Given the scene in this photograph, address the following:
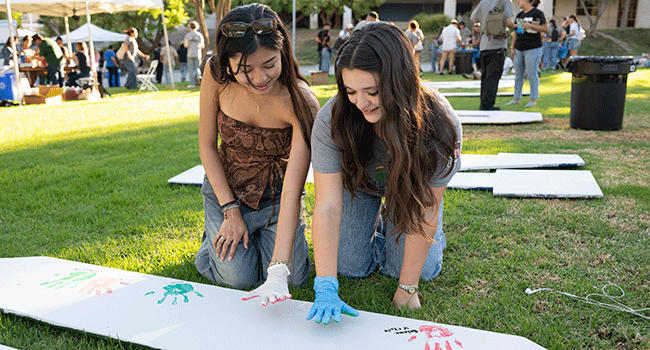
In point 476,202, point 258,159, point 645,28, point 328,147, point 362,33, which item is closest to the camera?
point 362,33

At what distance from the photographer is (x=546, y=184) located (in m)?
3.44

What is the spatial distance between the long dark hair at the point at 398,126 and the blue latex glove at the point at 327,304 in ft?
1.12

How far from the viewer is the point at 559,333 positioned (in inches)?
71.4

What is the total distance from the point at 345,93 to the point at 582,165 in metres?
2.96

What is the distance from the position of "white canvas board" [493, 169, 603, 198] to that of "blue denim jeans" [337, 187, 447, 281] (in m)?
1.27

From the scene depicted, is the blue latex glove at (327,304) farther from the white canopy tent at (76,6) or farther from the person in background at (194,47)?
the person in background at (194,47)

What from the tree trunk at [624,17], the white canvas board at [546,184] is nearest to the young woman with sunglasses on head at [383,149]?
the white canvas board at [546,184]

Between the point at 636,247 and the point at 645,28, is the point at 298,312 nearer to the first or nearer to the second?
the point at 636,247

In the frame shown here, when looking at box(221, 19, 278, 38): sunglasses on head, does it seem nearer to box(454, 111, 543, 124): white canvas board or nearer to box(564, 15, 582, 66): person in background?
box(454, 111, 543, 124): white canvas board

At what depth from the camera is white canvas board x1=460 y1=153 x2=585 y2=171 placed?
392cm

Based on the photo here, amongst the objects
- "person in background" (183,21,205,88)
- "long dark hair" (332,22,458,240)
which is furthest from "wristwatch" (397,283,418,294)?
"person in background" (183,21,205,88)

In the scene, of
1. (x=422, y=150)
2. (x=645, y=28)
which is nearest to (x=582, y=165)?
(x=422, y=150)

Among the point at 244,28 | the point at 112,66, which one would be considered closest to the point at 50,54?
the point at 112,66

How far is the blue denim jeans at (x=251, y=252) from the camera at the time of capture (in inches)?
88.5
